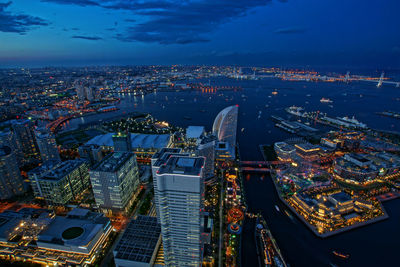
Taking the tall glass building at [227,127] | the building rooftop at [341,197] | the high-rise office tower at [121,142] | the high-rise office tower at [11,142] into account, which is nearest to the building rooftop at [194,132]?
the tall glass building at [227,127]

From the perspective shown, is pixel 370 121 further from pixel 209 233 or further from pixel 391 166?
pixel 209 233

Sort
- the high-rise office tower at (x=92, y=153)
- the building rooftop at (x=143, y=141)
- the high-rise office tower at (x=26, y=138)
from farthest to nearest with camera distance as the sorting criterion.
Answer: the building rooftop at (x=143, y=141) < the high-rise office tower at (x=26, y=138) < the high-rise office tower at (x=92, y=153)

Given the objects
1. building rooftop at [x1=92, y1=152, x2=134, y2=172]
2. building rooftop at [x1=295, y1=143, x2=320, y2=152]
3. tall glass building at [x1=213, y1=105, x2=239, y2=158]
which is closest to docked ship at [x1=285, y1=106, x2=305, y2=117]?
building rooftop at [x1=295, y1=143, x2=320, y2=152]

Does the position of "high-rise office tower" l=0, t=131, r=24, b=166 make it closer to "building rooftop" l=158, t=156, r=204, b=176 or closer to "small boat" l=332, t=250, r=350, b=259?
"building rooftop" l=158, t=156, r=204, b=176

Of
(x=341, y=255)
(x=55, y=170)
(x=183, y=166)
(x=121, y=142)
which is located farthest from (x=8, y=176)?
(x=341, y=255)

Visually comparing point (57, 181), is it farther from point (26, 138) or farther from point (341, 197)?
point (341, 197)

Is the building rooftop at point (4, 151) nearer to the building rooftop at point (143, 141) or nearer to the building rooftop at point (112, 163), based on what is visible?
the building rooftop at point (112, 163)
